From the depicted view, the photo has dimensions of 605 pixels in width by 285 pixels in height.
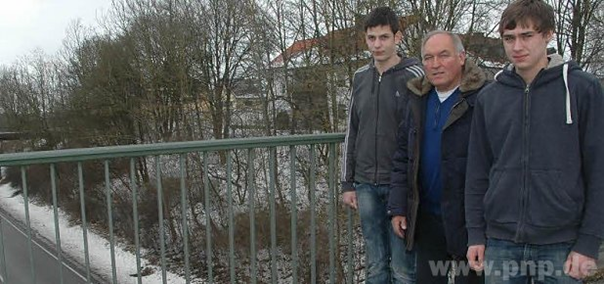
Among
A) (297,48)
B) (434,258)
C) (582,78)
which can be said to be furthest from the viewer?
(297,48)

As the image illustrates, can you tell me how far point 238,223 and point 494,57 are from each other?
770 centimetres

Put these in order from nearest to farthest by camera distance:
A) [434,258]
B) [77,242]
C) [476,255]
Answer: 1. [476,255]
2. [434,258]
3. [77,242]

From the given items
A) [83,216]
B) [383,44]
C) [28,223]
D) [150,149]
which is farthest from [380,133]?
[28,223]

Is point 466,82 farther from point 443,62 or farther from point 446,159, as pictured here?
point 446,159

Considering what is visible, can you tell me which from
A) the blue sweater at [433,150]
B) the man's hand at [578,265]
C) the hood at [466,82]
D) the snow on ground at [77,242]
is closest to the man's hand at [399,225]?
the blue sweater at [433,150]

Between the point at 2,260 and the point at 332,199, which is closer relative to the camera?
the point at 2,260

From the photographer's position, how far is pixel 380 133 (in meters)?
2.47

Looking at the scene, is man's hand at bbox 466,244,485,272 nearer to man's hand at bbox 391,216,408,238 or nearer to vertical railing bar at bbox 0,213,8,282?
man's hand at bbox 391,216,408,238

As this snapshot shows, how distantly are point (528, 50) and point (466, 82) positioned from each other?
0.35 m

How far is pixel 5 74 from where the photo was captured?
→ 26.7 m

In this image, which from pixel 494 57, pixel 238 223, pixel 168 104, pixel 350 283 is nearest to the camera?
pixel 350 283

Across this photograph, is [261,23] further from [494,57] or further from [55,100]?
[55,100]

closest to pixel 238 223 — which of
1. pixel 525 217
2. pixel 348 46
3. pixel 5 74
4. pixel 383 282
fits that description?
pixel 383 282

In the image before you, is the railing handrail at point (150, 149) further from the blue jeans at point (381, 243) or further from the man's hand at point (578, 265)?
the man's hand at point (578, 265)
